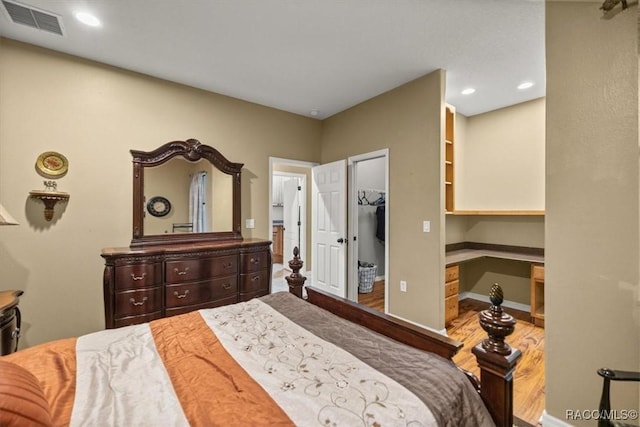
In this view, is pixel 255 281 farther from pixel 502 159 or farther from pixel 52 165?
pixel 502 159

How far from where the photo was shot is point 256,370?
105cm

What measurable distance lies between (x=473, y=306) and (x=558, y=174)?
9.32 ft

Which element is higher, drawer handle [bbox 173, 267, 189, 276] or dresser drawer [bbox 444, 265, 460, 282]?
drawer handle [bbox 173, 267, 189, 276]

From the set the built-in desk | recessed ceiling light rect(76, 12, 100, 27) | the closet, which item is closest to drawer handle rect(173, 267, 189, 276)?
recessed ceiling light rect(76, 12, 100, 27)

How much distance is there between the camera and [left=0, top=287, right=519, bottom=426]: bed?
31.5 inches

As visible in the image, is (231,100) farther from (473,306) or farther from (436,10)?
(473,306)

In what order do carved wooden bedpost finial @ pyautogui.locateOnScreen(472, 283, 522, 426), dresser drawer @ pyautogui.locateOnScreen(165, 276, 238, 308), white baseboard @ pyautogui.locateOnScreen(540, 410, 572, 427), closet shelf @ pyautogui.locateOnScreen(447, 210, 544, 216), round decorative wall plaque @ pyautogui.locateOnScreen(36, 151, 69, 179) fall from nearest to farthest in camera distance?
carved wooden bedpost finial @ pyautogui.locateOnScreen(472, 283, 522, 426) → white baseboard @ pyautogui.locateOnScreen(540, 410, 572, 427) → round decorative wall plaque @ pyautogui.locateOnScreen(36, 151, 69, 179) → dresser drawer @ pyautogui.locateOnScreen(165, 276, 238, 308) → closet shelf @ pyautogui.locateOnScreen(447, 210, 544, 216)

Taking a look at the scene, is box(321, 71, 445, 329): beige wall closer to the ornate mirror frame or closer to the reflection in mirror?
the ornate mirror frame

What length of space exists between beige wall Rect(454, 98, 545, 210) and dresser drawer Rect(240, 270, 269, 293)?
2.96 m

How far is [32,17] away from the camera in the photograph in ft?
6.85

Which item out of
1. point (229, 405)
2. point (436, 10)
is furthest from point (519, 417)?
point (436, 10)

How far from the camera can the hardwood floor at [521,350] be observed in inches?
77.6

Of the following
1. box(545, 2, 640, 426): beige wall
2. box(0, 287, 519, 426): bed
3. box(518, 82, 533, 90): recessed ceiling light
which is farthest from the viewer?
box(518, 82, 533, 90): recessed ceiling light

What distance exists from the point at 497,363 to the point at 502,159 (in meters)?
3.75
